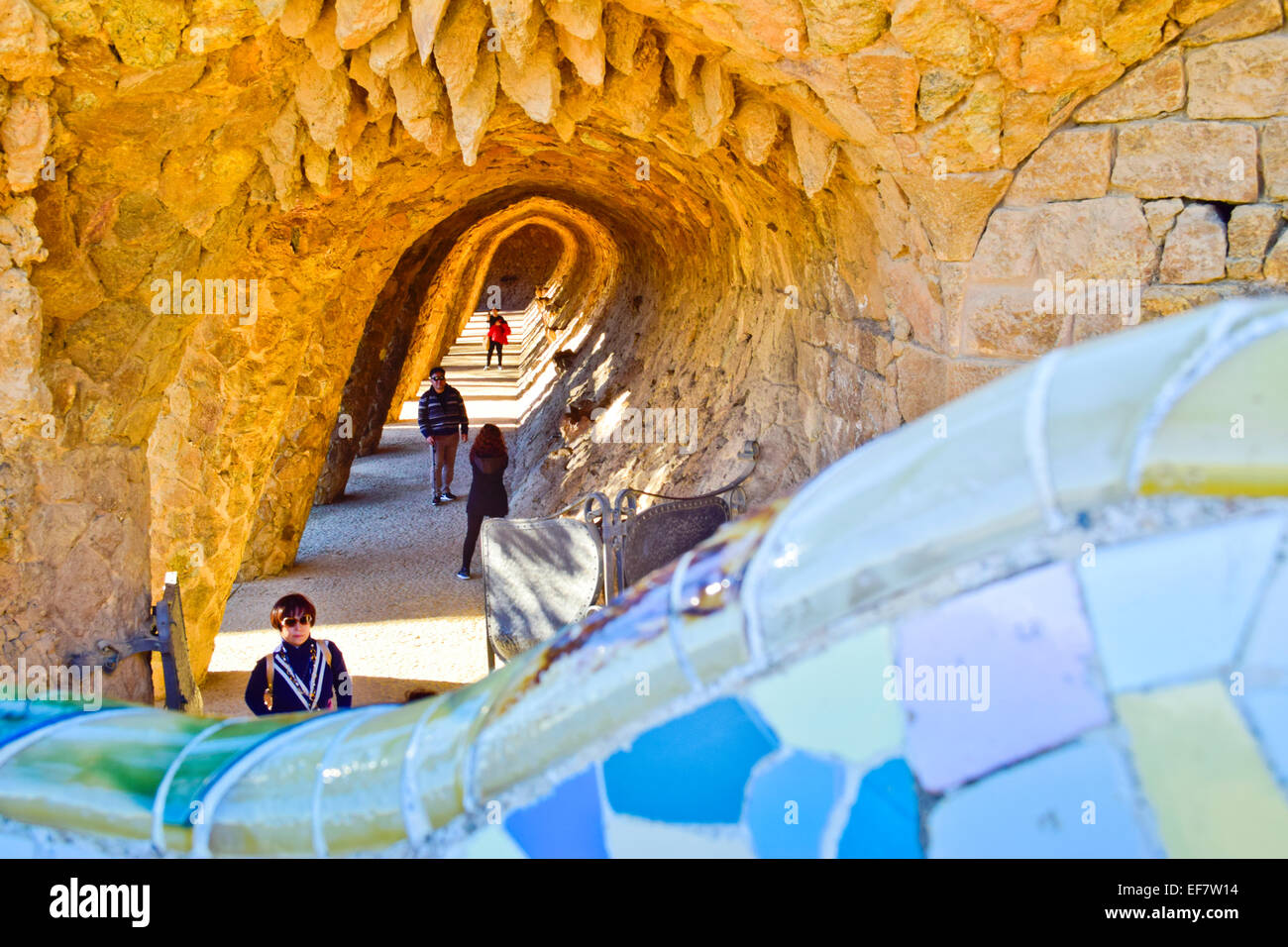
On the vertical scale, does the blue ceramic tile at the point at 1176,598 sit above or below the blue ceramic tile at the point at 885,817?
above

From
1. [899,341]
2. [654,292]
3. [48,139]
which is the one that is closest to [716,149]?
[899,341]

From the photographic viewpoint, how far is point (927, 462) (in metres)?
1.37

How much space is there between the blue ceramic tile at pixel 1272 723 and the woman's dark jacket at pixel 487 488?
656cm

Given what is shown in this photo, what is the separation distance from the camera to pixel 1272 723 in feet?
3.87

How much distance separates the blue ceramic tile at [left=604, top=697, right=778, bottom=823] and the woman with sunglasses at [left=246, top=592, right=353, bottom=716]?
2360 millimetres

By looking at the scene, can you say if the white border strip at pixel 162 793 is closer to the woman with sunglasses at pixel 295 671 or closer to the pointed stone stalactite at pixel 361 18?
the woman with sunglasses at pixel 295 671

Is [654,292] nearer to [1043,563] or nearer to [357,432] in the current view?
[357,432]

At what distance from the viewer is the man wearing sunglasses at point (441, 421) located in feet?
32.4

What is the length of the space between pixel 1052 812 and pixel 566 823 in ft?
2.08

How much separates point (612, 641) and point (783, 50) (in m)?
2.59

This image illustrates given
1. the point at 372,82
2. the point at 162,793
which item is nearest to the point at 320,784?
the point at 162,793

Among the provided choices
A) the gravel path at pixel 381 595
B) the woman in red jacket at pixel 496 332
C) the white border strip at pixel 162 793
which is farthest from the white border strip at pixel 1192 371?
the woman in red jacket at pixel 496 332

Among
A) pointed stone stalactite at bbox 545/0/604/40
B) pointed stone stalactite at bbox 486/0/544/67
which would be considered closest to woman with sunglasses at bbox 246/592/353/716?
pointed stone stalactite at bbox 486/0/544/67
